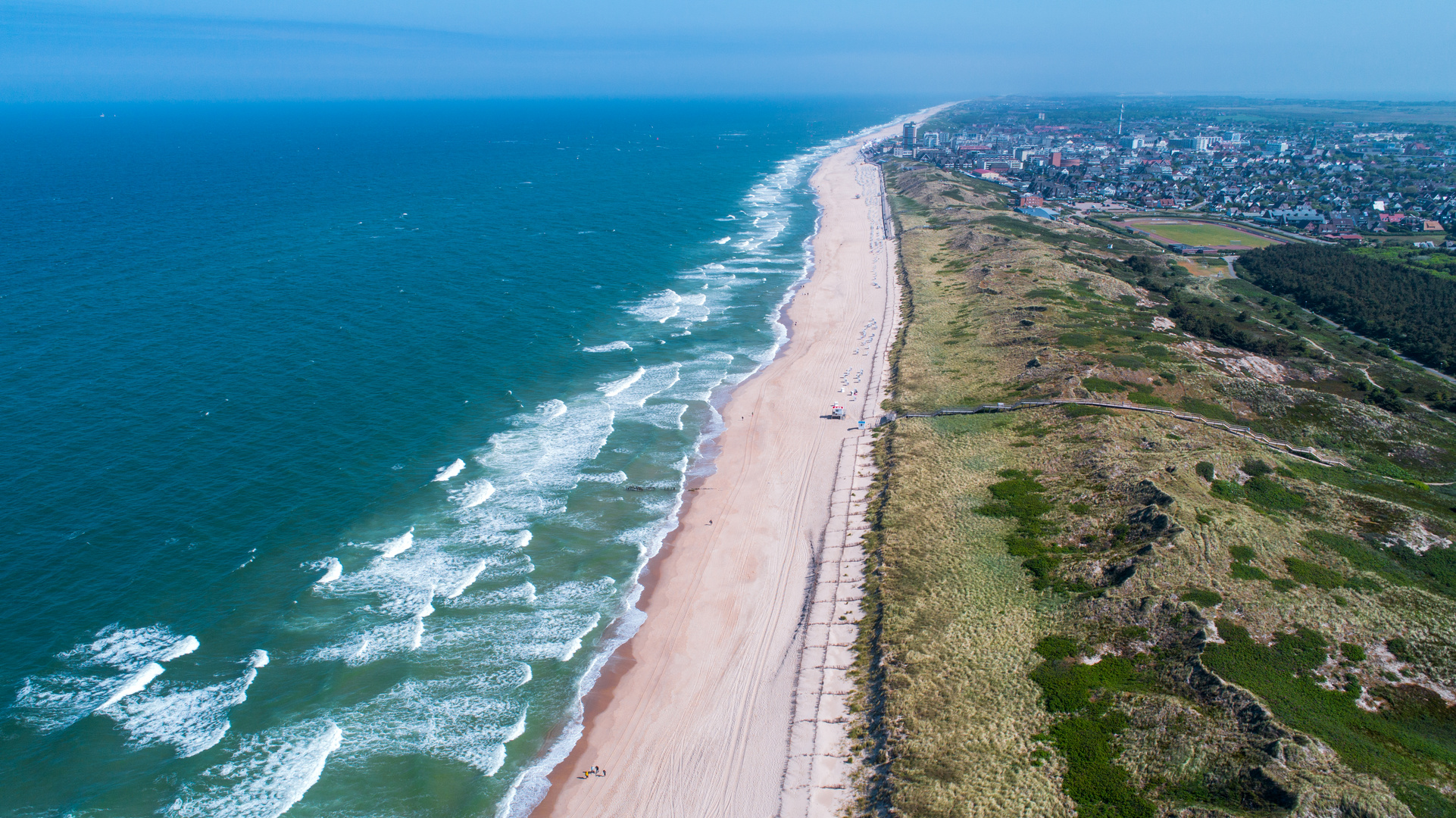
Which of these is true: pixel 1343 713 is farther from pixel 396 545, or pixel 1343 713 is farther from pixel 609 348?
pixel 609 348

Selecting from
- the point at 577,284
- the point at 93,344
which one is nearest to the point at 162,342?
the point at 93,344

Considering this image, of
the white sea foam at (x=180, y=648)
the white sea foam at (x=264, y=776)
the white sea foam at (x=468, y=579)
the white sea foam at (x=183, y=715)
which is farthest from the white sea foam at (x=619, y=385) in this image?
the white sea foam at (x=264, y=776)

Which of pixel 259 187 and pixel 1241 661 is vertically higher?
pixel 259 187

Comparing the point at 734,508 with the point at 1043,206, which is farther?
the point at 1043,206

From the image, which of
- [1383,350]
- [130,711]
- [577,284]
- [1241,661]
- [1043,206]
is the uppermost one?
[1043,206]

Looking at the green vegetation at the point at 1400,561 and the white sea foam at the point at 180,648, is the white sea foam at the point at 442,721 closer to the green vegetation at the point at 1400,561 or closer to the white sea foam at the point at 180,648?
the white sea foam at the point at 180,648

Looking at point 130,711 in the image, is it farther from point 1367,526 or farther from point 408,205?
point 408,205

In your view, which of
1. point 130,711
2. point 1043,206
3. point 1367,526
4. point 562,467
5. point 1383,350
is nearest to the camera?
point 130,711

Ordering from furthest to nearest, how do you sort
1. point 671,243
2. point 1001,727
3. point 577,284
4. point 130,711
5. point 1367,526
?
point 671,243 < point 577,284 < point 1367,526 < point 130,711 < point 1001,727

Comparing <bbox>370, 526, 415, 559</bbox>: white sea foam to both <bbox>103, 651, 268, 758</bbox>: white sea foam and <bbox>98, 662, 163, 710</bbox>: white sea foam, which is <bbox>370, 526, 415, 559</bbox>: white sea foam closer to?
<bbox>103, 651, 268, 758</bbox>: white sea foam
